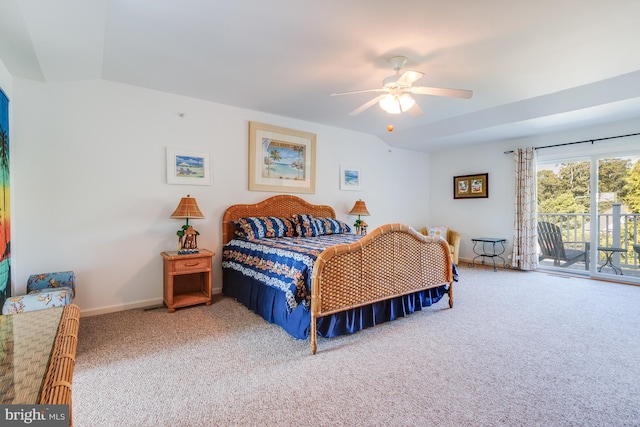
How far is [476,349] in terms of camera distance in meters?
2.49

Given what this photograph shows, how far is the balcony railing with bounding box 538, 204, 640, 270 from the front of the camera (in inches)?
185

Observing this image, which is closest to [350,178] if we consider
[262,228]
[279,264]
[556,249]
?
[262,228]

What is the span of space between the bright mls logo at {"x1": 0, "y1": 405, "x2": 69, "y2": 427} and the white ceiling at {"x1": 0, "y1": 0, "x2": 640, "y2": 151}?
2351mm

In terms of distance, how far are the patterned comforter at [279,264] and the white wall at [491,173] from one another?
4.41 metres

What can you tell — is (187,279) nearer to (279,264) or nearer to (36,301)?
(36,301)

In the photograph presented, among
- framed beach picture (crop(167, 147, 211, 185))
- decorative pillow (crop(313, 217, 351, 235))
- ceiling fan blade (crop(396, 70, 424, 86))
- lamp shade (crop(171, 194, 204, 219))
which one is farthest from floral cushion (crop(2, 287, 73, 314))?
ceiling fan blade (crop(396, 70, 424, 86))

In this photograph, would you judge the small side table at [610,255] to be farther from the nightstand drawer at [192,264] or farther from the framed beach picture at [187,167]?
→ the framed beach picture at [187,167]

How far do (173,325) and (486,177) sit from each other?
5.96 metres

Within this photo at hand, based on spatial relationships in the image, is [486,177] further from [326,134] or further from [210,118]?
[210,118]

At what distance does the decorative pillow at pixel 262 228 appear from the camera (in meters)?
3.96

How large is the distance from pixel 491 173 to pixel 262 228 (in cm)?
472

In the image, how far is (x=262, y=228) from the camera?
13.2 ft

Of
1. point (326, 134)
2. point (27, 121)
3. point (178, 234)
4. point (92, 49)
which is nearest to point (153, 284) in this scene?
point (178, 234)

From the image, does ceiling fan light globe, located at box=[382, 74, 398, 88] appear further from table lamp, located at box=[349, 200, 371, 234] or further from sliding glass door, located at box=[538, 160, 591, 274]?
sliding glass door, located at box=[538, 160, 591, 274]
